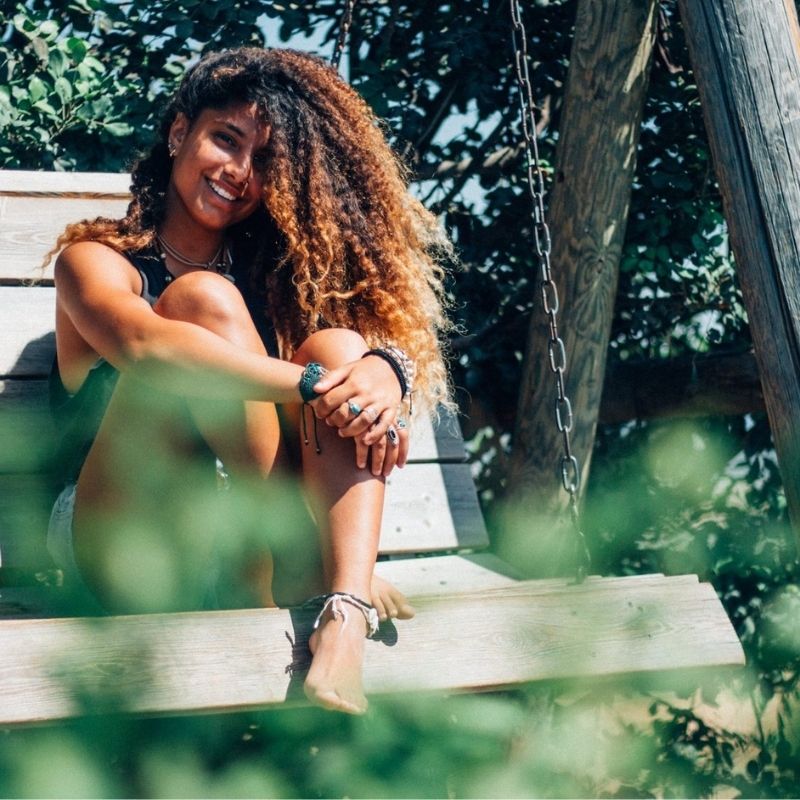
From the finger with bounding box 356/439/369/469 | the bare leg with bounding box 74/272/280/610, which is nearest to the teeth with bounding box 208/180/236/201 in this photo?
the bare leg with bounding box 74/272/280/610

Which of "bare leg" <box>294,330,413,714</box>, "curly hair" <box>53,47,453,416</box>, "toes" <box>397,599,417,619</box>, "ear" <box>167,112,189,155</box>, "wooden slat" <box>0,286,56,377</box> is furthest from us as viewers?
"wooden slat" <box>0,286,56,377</box>

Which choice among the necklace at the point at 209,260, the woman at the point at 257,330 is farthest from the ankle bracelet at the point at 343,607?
the necklace at the point at 209,260

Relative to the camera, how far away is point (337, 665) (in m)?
1.74

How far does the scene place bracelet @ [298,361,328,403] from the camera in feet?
6.58

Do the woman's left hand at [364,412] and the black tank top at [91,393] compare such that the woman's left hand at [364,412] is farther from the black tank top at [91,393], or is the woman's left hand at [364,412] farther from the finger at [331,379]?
the black tank top at [91,393]

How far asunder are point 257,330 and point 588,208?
3.56 feet

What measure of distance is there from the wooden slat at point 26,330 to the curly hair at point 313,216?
42cm

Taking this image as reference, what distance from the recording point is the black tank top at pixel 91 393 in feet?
7.55

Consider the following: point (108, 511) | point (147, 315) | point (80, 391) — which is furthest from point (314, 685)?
point (80, 391)

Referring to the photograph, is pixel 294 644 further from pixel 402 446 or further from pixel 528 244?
pixel 528 244

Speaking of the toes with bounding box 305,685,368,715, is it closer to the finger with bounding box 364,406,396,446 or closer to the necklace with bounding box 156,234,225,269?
the finger with bounding box 364,406,396,446

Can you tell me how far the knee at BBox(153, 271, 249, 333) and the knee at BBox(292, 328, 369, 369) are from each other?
136mm

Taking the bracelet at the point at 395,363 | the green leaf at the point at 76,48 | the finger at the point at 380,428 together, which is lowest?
the finger at the point at 380,428

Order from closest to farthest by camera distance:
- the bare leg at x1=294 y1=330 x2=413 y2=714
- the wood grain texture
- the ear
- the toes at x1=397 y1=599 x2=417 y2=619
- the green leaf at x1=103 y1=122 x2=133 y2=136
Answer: the wood grain texture < the bare leg at x1=294 y1=330 x2=413 y2=714 < the toes at x1=397 y1=599 x2=417 y2=619 < the ear < the green leaf at x1=103 y1=122 x2=133 y2=136
